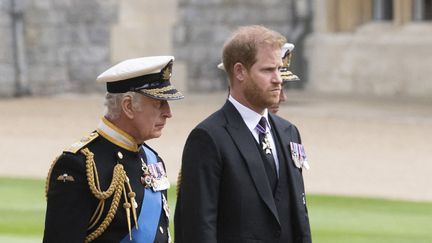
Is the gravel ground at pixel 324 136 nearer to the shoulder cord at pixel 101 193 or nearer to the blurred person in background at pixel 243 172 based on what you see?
the blurred person in background at pixel 243 172

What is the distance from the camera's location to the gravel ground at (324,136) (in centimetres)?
1134

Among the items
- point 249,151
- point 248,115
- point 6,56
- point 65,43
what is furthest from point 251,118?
point 65,43

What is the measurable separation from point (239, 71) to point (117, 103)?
40cm

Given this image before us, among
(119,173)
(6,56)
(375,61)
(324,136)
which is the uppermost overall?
(119,173)

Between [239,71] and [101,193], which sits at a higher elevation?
[239,71]

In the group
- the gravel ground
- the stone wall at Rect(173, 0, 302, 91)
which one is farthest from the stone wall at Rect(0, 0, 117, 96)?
the stone wall at Rect(173, 0, 302, 91)

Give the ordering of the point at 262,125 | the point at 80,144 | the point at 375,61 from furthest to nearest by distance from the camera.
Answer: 1. the point at 375,61
2. the point at 262,125
3. the point at 80,144

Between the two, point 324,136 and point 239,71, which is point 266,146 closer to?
point 239,71

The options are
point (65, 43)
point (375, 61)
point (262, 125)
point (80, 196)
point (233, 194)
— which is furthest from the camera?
point (65, 43)

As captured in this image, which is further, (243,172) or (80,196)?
(243,172)

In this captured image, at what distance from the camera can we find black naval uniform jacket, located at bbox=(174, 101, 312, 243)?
14.9ft

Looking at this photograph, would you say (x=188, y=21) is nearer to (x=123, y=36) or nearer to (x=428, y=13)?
(x=123, y=36)

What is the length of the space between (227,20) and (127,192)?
578 inches

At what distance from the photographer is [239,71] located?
459 cm
